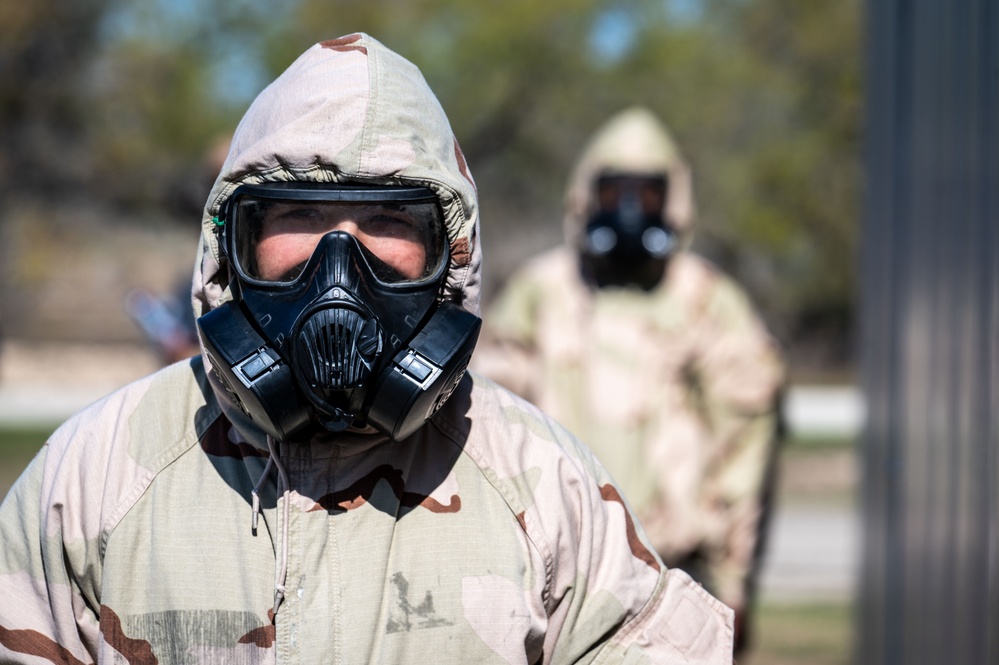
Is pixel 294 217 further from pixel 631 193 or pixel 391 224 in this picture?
pixel 631 193

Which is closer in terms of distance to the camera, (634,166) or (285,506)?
(285,506)

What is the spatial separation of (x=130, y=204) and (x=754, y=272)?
39.2 feet

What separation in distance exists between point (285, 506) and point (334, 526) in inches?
3.5

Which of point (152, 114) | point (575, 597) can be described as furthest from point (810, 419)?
point (575, 597)

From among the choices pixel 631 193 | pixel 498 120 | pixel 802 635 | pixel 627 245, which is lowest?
pixel 802 635

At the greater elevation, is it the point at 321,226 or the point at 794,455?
the point at 321,226

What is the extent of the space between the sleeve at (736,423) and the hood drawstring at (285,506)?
3.52 meters

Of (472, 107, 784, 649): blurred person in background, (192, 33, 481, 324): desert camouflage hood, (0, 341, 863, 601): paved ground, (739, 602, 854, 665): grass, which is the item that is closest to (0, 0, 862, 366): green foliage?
(0, 341, 863, 601): paved ground

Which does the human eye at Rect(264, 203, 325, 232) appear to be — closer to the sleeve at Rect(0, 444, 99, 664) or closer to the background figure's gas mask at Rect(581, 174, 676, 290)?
the sleeve at Rect(0, 444, 99, 664)

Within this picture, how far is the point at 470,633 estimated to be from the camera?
2182 millimetres

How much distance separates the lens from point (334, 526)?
7.24ft

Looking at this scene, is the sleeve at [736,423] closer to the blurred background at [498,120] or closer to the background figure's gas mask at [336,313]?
the background figure's gas mask at [336,313]

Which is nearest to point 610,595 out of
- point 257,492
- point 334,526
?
point 334,526

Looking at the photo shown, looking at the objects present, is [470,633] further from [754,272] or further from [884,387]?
[754,272]
